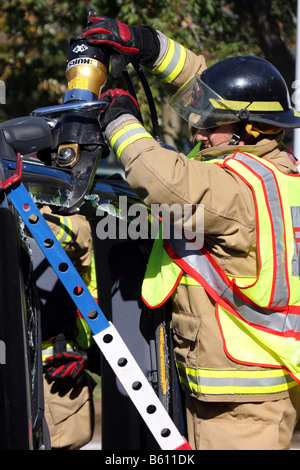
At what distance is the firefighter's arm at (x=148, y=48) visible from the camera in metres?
2.34

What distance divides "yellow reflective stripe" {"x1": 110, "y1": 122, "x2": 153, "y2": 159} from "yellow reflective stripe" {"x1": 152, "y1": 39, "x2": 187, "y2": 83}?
1.76 ft

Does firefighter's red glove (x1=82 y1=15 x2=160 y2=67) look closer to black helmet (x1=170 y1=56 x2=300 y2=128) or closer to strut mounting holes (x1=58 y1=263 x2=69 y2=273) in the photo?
black helmet (x1=170 y1=56 x2=300 y2=128)

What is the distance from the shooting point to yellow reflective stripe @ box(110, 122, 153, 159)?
2238 mm

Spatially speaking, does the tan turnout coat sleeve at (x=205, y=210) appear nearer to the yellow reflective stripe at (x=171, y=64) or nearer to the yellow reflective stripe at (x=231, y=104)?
the yellow reflective stripe at (x=231, y=104)

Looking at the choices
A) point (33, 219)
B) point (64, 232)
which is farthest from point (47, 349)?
point (33, 219)

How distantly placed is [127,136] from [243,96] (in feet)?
1.49

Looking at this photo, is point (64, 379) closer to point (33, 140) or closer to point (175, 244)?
point (175, 244)

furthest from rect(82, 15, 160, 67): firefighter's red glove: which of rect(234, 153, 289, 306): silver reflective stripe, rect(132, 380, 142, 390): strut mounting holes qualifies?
rect(132, 380, 142, 390): strut mounting holes

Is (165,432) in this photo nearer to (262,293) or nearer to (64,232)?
(262,293)

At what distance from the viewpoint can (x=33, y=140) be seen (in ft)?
6.96

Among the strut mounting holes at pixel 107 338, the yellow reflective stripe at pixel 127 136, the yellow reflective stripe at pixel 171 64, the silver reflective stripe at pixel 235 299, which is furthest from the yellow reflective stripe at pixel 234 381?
the yellow reflective stripe at pixel 171 64

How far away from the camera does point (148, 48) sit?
8.38ft

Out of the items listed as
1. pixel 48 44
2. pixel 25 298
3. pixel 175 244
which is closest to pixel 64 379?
pixel 175 244

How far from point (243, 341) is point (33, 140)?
0.91m
